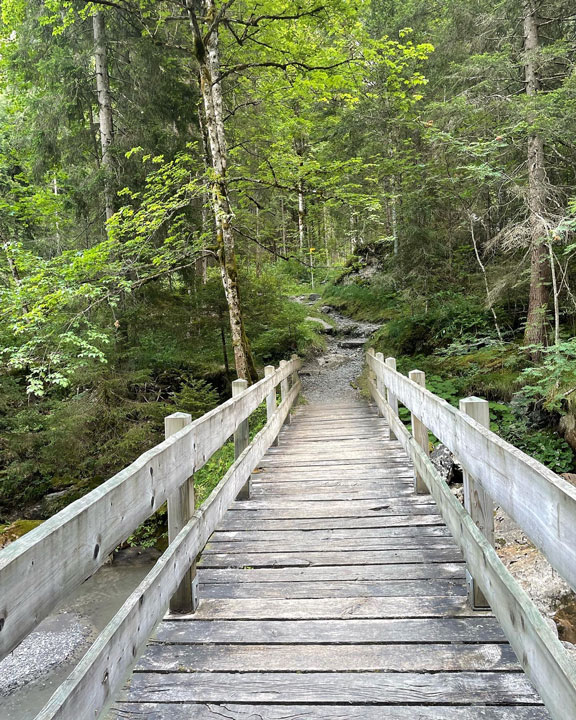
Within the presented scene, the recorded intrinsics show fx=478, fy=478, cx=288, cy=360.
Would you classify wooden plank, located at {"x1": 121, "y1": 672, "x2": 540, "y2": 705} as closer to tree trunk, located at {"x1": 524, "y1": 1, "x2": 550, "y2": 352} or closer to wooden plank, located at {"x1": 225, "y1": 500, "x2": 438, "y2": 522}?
wooden plank, located at {"x1": 225, "y1": 500, "x2": 438, "y2": 522}

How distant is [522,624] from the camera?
1.84 m

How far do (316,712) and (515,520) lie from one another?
3.68 feet

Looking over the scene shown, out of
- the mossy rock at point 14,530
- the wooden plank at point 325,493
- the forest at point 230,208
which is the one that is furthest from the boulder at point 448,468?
the mossy rock at point 14,530

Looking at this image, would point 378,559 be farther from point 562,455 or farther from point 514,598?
point 562,455

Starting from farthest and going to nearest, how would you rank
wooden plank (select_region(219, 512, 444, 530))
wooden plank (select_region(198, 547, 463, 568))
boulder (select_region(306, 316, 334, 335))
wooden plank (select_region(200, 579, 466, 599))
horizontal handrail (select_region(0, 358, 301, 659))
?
boulder (select_region(306, 316, 334, 335)) → wooden plank (select_region(219, 512, 444, 530)) → wooden plank (select_region(198, 547, 463, 568)) → wooden plank (select_region(200, 579, 466, 599)) → horizontal handrail (select_region(0, 358, 301, 659))

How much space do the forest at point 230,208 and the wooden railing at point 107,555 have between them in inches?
220

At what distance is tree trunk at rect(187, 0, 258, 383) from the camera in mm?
8953

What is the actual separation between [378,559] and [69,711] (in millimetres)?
2391

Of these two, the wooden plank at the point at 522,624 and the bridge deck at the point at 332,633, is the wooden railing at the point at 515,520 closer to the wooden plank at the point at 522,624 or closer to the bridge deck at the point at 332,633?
the wooden plank at the point at 522,624

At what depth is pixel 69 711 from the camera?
136 centimetres

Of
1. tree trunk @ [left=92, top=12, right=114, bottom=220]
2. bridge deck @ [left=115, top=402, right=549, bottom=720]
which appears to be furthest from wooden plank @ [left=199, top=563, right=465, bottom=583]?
tree trunk @ [left=92, top=12, right=114, bottom=220]

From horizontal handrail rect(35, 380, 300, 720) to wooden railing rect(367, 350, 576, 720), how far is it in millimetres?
1461

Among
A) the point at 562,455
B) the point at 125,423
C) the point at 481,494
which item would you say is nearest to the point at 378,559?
the point at 481,494

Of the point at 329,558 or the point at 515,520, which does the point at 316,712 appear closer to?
the point at 515,520
